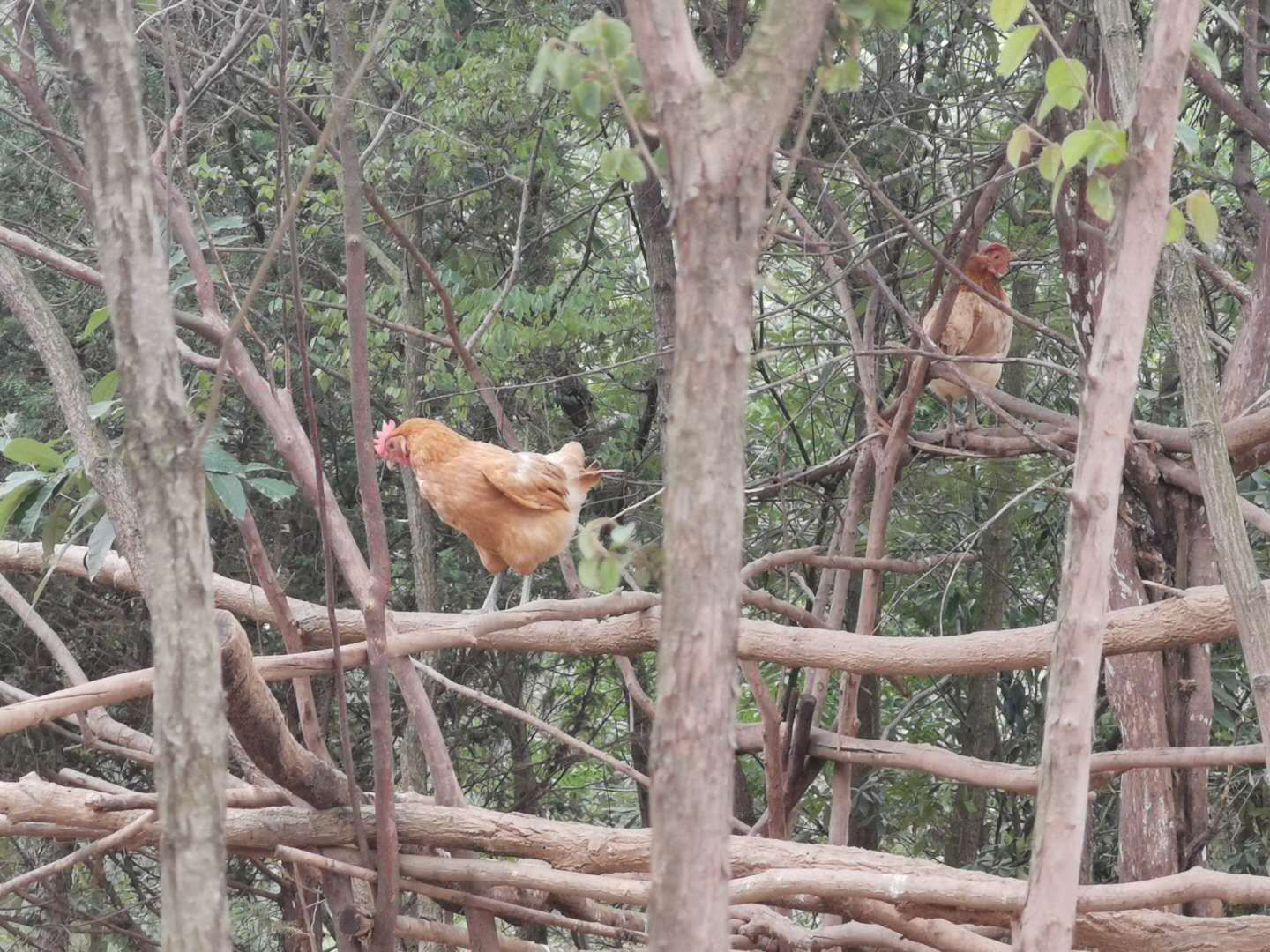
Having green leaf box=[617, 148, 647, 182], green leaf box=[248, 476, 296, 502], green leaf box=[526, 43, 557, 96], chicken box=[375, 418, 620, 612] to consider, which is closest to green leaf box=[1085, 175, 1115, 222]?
green leaf box=[617, 148, 647, 182]

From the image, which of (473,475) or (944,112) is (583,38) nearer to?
(473,475)

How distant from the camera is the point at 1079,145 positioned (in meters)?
1.39

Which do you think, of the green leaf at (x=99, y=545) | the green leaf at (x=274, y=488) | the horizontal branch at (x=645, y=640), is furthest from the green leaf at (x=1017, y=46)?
the green leaf at (x=99, y=545)

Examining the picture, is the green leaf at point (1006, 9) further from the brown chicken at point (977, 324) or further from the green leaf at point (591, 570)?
the brown chicken at point (977, 324)

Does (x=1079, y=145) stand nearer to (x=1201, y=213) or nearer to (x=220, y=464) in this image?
(x=1201, y=213)

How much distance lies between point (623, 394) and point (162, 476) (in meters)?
5.65

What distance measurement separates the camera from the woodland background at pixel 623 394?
4.17 m

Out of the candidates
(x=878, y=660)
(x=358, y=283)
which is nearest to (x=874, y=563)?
(x=878, y=660)

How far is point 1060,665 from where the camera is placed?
4.46 feet

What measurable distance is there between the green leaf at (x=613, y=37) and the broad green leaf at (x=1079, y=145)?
1.56 ft

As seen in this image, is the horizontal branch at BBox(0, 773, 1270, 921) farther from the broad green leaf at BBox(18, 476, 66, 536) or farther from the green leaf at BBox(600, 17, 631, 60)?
the green leaf at BBox(600, 17, 631, 60)

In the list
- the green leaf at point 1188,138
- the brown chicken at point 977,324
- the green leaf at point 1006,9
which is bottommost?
the green leaf at point 1188,138

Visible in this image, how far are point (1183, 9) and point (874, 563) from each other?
2.33 m

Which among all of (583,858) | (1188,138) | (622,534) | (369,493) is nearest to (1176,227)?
(1188,138)
